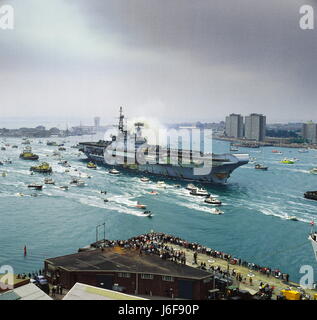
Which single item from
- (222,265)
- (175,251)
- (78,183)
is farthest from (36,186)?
(222,265)

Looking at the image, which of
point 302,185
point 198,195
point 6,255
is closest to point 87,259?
point 6,255

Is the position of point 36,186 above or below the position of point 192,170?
below

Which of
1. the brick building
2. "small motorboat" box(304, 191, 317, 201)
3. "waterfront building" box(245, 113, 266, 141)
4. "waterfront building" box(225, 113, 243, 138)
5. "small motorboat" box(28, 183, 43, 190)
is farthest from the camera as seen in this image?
"waterfront building" box(225, 113, 243, 138)

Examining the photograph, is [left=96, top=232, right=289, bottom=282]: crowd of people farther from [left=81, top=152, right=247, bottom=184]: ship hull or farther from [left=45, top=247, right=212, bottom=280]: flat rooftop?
[left=81, top=152, right=247, bottom=184]: ship hull

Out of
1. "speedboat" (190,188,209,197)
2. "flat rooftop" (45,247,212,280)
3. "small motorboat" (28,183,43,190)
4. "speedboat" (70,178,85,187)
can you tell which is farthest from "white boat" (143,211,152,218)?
"small motorboat" (28,183,43,190)

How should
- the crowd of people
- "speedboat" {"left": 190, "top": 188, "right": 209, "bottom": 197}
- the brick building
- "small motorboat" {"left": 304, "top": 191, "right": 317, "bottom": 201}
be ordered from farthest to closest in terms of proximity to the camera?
"small motorboat" {"left": 304, "top": 191, "right": 317, "bottom": 201} → "speedboat" {"left": 190, "top": 188, "right": 209, "bottom": 197} → the crowd of people → the brick building

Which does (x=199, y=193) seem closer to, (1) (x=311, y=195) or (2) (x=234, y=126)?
(1) (x=311, y=195)

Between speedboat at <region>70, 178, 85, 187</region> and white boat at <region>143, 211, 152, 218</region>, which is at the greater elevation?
speedboat at <region>70, 178, 85, 187</region>
